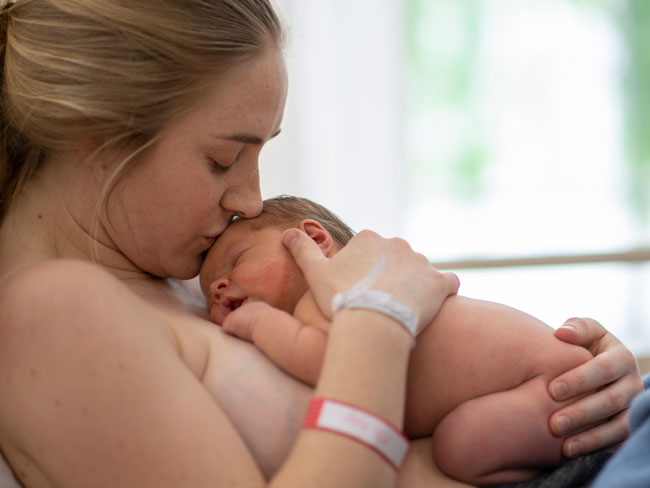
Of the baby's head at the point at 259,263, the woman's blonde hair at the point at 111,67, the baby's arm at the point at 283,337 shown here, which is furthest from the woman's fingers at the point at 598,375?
the woman's blonde hair at the point at 111,67

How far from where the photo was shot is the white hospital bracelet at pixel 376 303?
938 millimetres

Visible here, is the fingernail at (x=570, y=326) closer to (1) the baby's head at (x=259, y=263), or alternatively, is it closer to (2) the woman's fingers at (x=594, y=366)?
(2) the woman's fingers at (x=594, y=366)

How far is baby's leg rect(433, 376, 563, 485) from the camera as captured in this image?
996 mm

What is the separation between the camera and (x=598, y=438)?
1.05 m

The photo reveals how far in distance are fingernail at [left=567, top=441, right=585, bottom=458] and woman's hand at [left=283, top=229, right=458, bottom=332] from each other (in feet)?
0.89

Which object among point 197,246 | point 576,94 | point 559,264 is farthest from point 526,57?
point 197,246

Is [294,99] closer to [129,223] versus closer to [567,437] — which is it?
[129,223]

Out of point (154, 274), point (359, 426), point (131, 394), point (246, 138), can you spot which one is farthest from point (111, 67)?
point (359, 426)

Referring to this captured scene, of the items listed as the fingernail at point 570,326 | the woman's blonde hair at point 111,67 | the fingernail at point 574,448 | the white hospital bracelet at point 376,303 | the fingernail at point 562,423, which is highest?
the woman's blonde hair at point 111,67

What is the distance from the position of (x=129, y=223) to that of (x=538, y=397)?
0.70m

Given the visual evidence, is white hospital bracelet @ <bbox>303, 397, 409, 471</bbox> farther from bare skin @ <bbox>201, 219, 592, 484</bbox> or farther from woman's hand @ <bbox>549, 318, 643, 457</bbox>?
woman's hand @ <bbox>549, 318, 643, 457</bbox>

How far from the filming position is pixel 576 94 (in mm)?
3318

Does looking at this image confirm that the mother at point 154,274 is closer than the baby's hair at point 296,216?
Yes

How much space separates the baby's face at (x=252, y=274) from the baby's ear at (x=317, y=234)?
0.07m
